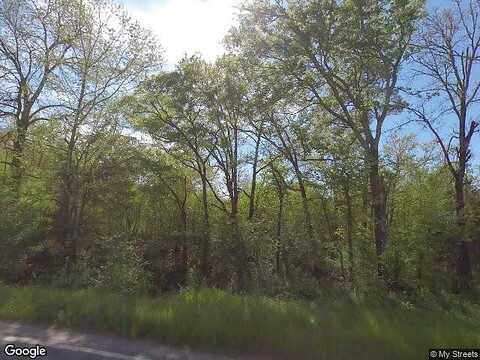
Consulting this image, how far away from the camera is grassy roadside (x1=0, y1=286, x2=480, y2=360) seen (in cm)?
658

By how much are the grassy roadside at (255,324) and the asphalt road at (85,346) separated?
1.48 ft

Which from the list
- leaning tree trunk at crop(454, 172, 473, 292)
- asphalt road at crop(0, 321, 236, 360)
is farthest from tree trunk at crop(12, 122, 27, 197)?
leaning tree trunk at crop(454, 172, 473, 292)

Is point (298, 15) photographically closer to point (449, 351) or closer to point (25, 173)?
point (449, 351)

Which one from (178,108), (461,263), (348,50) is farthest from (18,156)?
(461,263)

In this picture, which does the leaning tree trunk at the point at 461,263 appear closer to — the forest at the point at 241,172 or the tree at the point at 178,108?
the forest at the point at 241,172

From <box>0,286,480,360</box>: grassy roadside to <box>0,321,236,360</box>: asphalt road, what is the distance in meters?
0.45

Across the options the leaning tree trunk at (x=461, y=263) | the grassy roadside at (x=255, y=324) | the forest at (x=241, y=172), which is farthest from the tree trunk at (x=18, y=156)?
the leaning tree trunk at (x=461, y=263)

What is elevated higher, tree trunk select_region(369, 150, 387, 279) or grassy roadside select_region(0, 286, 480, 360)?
tree trunk select_region(369, 150, 387, 279)

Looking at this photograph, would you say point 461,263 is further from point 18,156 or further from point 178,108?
point 18,156

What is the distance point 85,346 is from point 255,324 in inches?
116

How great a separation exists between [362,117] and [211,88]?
8.95 meters

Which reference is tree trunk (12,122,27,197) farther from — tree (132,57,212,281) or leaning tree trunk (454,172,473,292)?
leaning tree trunk (454,172,473,292)

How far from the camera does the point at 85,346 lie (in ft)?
21.6

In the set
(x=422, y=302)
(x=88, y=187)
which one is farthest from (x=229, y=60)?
(x=422, y=302)
